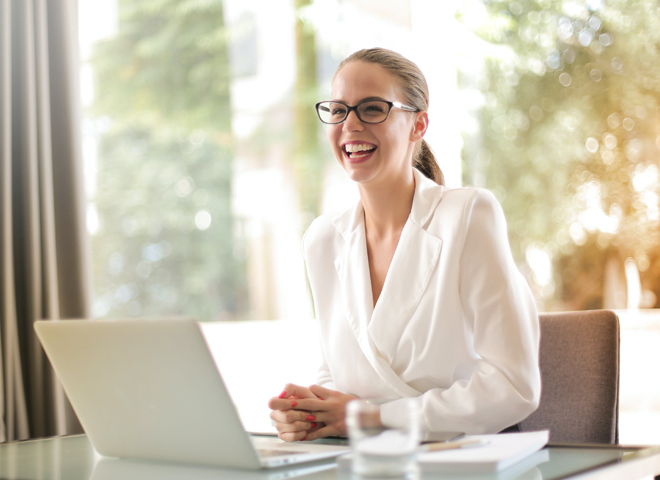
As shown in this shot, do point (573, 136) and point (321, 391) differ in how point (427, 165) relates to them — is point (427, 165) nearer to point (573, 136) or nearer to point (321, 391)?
point (321, 391)

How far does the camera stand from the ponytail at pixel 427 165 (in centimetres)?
174

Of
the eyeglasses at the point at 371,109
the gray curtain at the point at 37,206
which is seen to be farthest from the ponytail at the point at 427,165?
the gray curtain at the point at 37,206

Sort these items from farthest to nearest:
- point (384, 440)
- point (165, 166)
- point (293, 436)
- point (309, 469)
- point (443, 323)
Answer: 1. point (165, 166)
2. point (443, 323)
3. point (293, 436)
4. point (309, 469)
5. point (384, 440)

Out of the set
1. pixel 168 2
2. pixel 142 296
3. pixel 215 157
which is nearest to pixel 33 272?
pixel 142 296

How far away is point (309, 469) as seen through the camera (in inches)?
33.5

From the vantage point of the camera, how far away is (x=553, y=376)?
1382 mm

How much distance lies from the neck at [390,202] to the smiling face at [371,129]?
0.08 feet

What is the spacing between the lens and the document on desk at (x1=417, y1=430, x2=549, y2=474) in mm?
771

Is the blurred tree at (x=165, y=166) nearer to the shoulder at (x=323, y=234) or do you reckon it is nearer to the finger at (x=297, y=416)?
the shoulder at (x=323, y=234)

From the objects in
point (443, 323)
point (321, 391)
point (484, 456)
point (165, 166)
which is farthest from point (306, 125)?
point (484, 456)

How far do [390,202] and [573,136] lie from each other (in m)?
Result: 1.77

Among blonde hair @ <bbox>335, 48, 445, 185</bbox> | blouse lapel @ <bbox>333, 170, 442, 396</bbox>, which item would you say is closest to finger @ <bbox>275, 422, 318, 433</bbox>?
blouse lapel @ <bbox>333, 170, 442, 396</bbox>

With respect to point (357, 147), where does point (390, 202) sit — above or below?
below

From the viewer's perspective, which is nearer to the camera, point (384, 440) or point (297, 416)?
point (384, 440)
